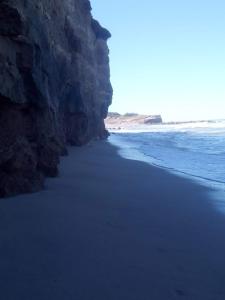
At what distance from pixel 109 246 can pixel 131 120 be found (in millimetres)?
90835

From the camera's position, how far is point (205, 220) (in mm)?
6016

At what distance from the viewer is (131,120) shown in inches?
3735

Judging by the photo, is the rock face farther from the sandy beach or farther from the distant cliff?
the distant cliff

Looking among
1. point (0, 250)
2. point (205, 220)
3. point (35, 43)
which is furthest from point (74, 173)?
point (0, 250)

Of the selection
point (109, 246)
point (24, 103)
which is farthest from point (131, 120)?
point (109, 246)

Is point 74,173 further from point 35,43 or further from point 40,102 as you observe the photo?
point 35,43

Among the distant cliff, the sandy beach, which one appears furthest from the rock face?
the distant cliff

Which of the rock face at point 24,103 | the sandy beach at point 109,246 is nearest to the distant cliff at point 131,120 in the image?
the rock face at point 24,103

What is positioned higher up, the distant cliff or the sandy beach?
the sandy beach

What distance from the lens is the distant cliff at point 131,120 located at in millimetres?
92688

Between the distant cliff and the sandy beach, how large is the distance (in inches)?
3288

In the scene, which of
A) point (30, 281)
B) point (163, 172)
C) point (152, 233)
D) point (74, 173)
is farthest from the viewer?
point (163, 172)

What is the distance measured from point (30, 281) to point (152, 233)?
2.02 metres

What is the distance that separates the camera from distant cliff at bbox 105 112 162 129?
92688mm
